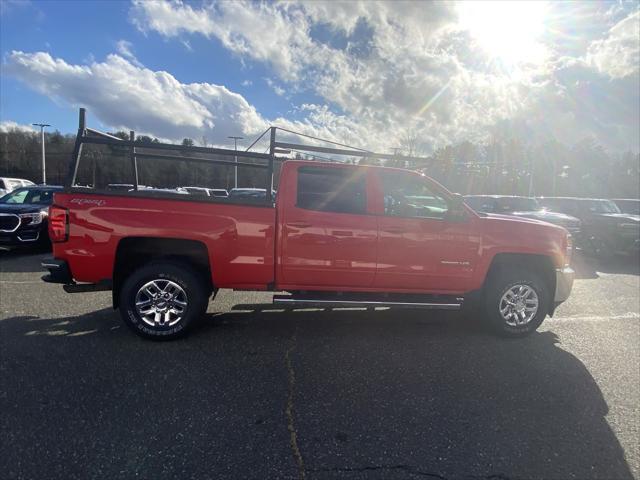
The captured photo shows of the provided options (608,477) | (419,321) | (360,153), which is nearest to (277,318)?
→ (419,321)

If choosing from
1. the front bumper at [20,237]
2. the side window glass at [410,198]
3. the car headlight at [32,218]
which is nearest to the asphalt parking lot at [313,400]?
the side window glass at [410,198]

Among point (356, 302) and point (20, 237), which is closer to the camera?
point (356, 302)

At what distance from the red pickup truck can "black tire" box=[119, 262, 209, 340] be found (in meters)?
0.01

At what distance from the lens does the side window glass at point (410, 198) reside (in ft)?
14.5

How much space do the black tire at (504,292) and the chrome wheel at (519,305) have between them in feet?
0.10

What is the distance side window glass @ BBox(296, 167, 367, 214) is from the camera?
14.0ft

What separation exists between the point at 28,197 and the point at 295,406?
36.2 feet

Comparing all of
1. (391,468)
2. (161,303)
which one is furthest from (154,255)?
(391,468)

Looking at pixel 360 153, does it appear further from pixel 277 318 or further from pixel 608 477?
pixel 608 477

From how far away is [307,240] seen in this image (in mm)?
4184

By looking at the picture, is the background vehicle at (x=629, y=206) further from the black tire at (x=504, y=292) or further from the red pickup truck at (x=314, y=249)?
the black tire at (x=504, y=292)

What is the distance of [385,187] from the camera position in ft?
14.5

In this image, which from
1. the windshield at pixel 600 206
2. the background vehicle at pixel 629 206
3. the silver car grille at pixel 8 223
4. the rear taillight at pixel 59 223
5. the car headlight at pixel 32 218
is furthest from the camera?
the background vehicle at pixel 629 206

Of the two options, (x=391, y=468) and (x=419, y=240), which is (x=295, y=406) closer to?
(x=391, y=468)
